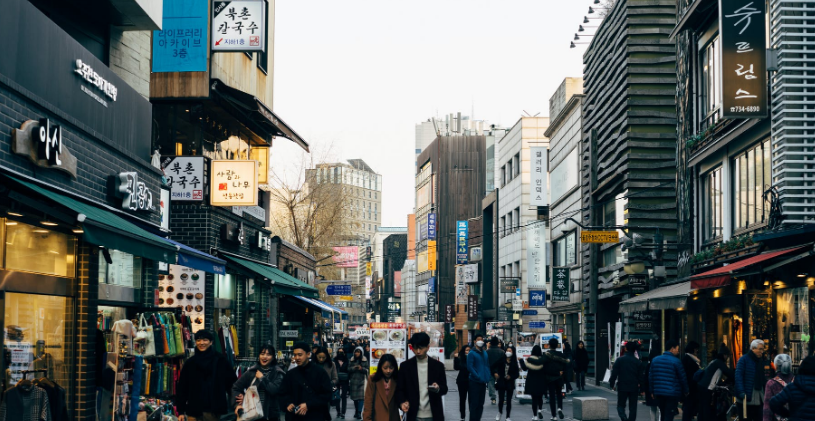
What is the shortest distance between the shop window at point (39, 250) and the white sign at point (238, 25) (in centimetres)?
952

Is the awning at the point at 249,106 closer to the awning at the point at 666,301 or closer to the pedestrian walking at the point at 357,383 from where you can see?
the pedestrian walking at the point at 357,383

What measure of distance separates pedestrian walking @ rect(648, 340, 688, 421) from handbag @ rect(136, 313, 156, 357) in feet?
27.1

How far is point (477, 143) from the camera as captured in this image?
103m

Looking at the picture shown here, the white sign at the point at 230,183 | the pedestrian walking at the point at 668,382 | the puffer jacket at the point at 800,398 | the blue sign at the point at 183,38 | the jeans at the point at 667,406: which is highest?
the blue sign at the point at 183,38

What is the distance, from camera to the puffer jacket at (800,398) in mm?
9641

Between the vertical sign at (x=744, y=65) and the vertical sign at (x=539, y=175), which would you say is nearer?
the vertical sign at (x=744, y=65)

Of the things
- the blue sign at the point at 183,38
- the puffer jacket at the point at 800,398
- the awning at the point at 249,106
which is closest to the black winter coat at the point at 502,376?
the awning at the point at 249,106

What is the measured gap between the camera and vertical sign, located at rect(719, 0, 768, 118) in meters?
19.2

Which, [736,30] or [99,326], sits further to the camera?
[736,30]

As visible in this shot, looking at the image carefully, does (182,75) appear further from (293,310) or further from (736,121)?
(293,310)

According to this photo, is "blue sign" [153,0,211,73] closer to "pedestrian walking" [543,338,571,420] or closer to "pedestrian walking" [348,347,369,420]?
"pedestrian walking" [348,347,369,420]

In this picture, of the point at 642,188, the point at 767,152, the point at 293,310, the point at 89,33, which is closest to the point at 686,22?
the point at 767,152

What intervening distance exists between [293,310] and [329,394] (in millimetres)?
28853

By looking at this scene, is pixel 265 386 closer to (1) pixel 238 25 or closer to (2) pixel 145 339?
(2) pixel 145 339
